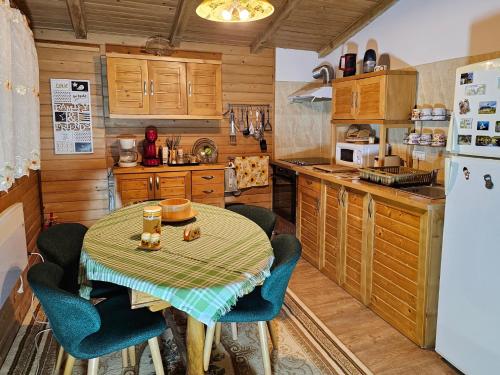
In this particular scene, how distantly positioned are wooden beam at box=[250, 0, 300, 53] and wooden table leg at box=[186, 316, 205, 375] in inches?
109

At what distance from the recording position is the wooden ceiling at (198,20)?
3230 millimetres

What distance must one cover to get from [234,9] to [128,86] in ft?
6.76

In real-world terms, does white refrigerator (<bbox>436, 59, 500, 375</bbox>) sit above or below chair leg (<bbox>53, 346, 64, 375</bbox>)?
above

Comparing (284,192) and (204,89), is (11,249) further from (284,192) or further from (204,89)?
(284,192)

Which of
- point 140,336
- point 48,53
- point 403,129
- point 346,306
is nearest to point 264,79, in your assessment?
point 403,129

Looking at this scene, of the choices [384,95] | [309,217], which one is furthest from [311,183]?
[384,95]

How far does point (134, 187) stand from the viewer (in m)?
3.61

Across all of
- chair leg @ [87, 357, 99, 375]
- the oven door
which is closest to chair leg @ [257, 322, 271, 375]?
chair leg @ [87, 357, 99, 375]

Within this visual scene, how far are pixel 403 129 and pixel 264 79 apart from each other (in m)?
1.80

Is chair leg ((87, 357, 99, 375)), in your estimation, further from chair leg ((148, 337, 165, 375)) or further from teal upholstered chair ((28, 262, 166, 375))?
chair leg ((148, 337, 165, 375))

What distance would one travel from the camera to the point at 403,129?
3248 millimetres

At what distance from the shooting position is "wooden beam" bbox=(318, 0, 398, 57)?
3.34 m

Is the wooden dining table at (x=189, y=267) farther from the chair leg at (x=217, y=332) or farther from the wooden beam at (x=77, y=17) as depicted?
the wooden beam at (x=77, y=17)

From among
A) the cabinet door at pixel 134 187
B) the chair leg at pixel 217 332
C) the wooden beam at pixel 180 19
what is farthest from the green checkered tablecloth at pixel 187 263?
the wooden beam at pixel 180 19
